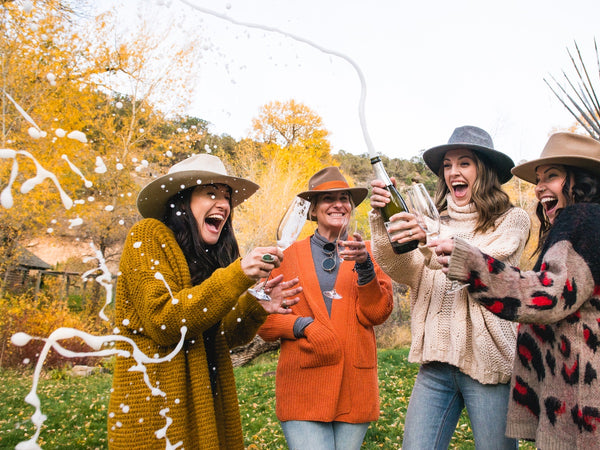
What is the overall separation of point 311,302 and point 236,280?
3.02 ft

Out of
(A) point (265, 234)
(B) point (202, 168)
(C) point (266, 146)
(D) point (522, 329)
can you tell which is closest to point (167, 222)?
(B) point (202, 168)

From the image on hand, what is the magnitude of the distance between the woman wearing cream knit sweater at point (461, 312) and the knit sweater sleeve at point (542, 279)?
0.32 m

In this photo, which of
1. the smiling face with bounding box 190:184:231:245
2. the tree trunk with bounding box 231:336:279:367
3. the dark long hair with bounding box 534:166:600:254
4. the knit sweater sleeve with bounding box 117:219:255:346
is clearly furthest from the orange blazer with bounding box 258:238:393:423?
the tree trunk with bounding box 231:336:279:367

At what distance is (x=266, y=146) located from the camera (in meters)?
3.11

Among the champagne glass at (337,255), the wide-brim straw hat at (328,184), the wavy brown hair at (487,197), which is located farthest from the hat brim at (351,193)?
A: the wavy brown hair at (487,197)

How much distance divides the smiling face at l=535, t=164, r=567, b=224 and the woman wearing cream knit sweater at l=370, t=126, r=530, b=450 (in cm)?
22

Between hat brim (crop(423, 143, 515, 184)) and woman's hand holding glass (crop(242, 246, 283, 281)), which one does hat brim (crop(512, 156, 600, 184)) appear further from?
woman's hand holding glass (crop(242, 246, 283, 281))

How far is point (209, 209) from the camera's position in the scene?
6.27ft

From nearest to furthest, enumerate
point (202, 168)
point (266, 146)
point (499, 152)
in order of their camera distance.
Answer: point (202, 168)
point (499, 152)
point (266, 146)

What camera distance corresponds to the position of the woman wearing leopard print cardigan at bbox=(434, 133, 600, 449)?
1453 mm

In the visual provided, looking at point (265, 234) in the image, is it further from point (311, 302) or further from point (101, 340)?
point (101, 340)

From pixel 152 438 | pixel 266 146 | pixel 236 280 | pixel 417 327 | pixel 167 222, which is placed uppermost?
pixel 266 146

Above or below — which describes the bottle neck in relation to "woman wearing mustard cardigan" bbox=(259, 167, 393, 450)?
above

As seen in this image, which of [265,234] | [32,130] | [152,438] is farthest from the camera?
[265,234]
